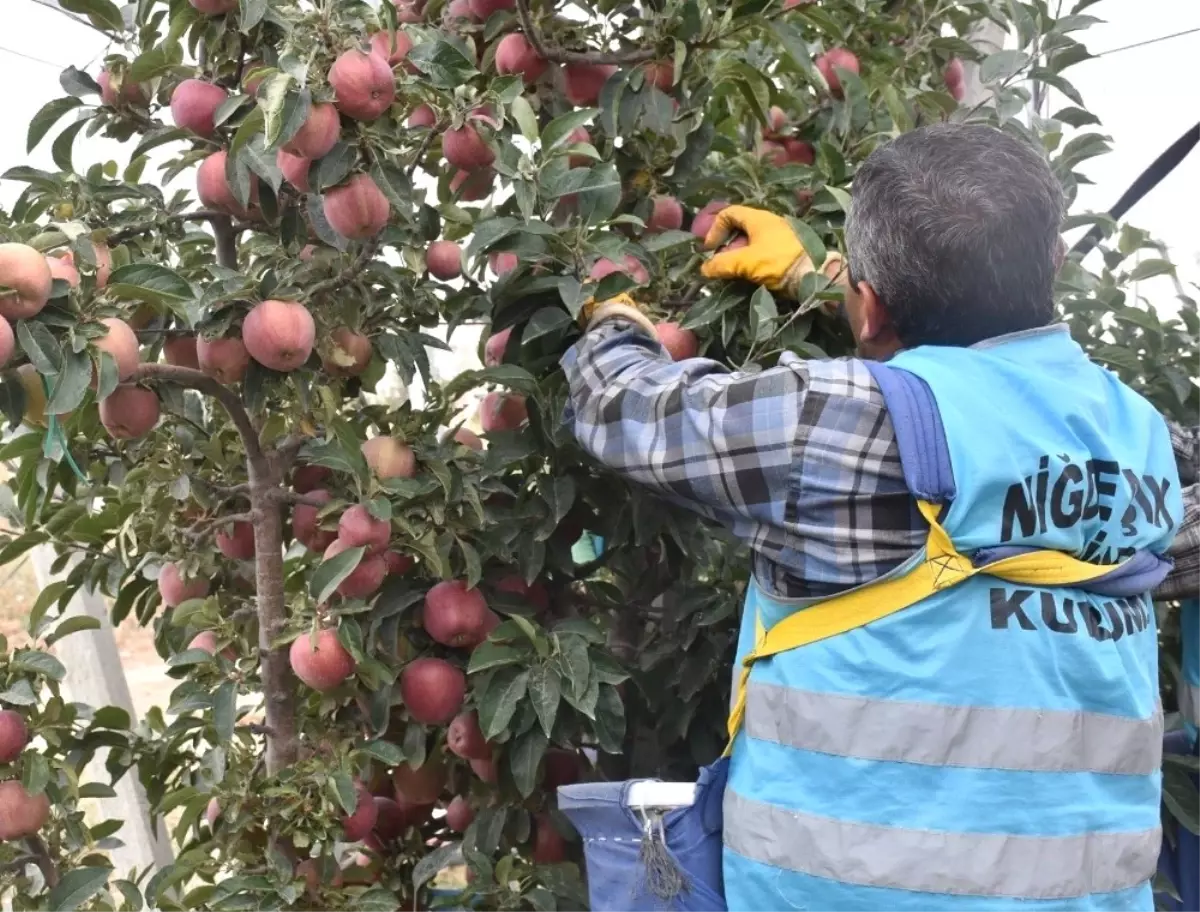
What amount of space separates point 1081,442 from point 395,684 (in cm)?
74

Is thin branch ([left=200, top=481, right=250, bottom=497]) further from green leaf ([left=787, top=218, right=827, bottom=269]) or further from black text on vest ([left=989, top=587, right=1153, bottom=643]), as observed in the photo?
black text on vest ([left=989, top=587, right=1153, bottom=643])

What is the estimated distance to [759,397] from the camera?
0.94 metres

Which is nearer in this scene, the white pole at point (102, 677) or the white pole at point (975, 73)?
the white pole at point (975, 73)

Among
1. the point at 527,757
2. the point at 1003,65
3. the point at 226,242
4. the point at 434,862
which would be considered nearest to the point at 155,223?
the point at 226,242

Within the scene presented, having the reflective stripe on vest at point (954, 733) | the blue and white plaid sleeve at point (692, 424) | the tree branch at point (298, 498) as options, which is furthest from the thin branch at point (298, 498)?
the reflective stripe on vest at point (954, 733)

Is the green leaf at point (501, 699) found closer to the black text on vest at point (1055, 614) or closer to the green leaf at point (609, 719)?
the green leaf at point (609, 719)

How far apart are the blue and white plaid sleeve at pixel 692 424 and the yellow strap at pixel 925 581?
78mm

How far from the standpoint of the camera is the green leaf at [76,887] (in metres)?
1.26

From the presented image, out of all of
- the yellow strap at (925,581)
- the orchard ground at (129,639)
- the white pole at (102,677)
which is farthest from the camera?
the orchard ground at (129,639)

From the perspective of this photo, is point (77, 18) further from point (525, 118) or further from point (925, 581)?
point (925, 581)

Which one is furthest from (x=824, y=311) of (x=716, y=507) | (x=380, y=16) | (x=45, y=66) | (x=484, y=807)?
(x=45, y=66)

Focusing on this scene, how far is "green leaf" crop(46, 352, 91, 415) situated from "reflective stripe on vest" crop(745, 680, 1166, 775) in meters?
0.58

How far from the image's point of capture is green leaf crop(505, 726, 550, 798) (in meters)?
1.27

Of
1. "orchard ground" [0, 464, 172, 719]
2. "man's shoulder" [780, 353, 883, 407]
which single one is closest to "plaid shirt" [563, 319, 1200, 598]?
"man's shoulder" [780, 353, 883, 407]
